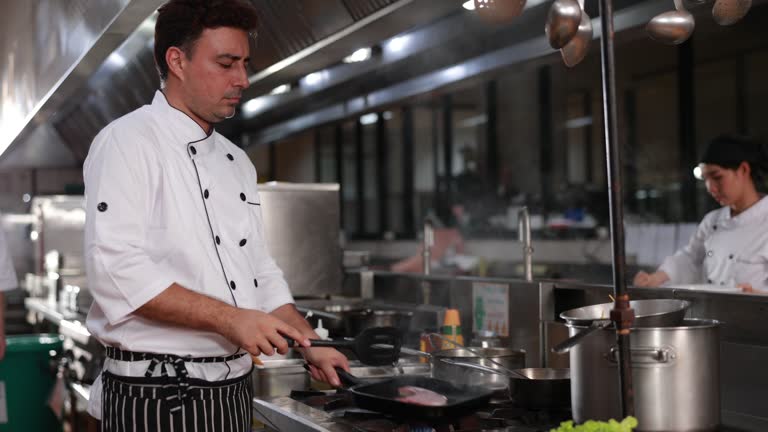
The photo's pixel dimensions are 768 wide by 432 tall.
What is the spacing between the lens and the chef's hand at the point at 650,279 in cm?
370

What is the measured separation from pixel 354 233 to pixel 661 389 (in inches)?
411

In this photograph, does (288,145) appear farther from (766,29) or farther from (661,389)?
(661,389)

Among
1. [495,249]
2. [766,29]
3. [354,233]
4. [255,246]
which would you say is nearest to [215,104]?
[255,246]

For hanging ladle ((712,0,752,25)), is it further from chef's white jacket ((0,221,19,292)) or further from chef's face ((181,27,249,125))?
chef's white jacket ((0,221,19,292))

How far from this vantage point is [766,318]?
7.36 ft

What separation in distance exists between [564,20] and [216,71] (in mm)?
784

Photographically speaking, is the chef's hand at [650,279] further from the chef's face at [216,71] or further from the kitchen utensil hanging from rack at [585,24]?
the chef's face at [216,71]

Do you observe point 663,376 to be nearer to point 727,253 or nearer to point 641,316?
point 641,316

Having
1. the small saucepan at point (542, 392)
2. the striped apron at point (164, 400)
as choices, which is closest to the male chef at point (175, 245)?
the striped apron at point (164, 400)

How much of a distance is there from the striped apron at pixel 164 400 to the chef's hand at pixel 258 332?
27 cm

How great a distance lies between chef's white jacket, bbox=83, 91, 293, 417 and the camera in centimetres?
177

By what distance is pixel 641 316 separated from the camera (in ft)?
5.45

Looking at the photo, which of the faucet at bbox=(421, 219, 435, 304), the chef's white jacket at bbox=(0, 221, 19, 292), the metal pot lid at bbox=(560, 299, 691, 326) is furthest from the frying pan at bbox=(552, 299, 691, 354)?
the chef's white jacket at bbox=(0, 221, 19, 292)

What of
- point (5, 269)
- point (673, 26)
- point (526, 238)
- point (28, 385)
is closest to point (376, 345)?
point (673, 26)
